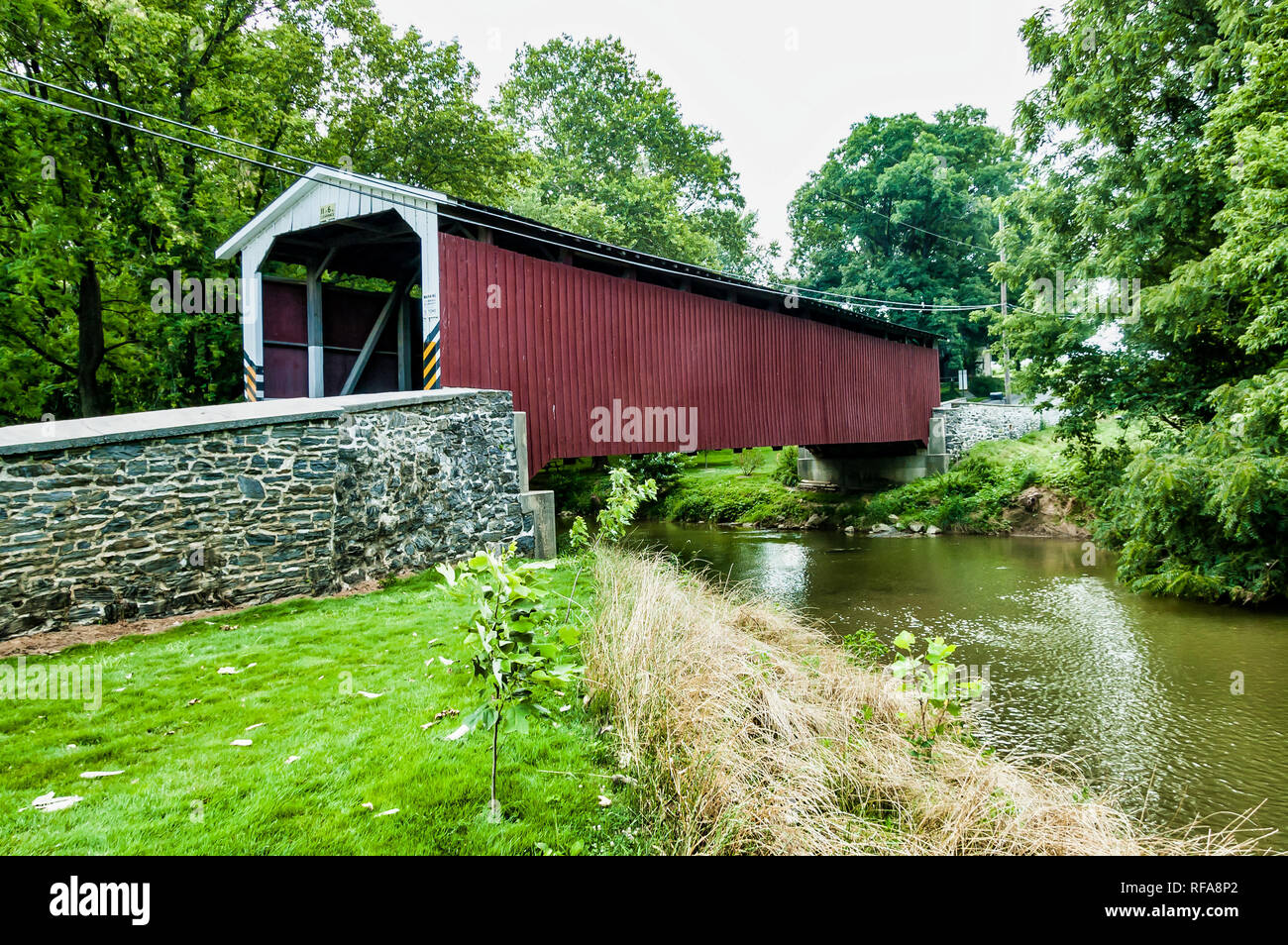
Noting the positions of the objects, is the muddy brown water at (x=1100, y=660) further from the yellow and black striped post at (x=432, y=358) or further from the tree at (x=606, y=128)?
the tree at (x=606, y=128)

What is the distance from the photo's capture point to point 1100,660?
253 inches

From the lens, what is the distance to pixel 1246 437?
7660mm

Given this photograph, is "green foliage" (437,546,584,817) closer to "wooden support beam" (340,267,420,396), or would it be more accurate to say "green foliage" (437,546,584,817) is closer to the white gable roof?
the white gable roof

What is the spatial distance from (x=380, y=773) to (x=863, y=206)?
94.7 ft

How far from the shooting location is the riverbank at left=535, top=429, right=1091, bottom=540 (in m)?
15.1

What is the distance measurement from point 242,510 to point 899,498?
15.5 metres

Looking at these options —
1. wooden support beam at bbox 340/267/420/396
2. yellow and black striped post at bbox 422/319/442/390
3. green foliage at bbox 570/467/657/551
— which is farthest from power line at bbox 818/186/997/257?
green foliage at bbox 570/467/657/551

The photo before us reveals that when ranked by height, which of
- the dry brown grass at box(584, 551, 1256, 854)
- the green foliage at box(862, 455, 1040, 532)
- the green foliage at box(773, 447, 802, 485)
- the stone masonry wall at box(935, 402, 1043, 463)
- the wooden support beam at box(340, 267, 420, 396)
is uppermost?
the wooden support beam at box(340, 267, 420, 396)

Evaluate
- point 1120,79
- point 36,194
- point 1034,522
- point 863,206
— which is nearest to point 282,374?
point 36,194

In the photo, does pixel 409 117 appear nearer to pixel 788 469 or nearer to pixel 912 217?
pixel 788 469

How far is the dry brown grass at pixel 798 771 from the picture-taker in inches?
102

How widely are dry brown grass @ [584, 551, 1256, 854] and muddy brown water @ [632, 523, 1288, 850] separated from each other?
1.95 ft

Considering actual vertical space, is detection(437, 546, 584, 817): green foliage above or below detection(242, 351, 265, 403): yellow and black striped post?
below

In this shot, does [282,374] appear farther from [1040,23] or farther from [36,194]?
Answer: [1040,23]
